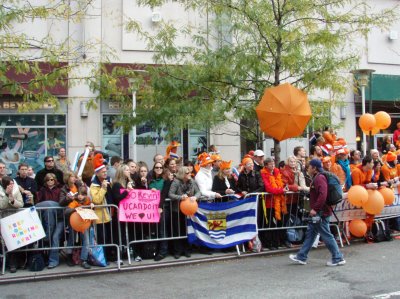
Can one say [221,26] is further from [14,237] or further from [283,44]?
[14,237]

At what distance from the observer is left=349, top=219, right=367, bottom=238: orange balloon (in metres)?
10.7

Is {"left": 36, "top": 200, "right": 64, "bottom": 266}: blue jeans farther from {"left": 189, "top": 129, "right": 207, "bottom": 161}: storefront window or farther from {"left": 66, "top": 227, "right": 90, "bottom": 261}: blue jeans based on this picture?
{"left": 189, "top": 129, "right": 207, "bottom": 161}: storefront window

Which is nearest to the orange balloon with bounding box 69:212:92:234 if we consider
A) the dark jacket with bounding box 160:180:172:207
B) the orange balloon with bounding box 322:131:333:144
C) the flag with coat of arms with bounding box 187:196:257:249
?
the dark jacket with bounding box 160:180:172:207

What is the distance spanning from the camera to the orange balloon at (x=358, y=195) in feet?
33.1

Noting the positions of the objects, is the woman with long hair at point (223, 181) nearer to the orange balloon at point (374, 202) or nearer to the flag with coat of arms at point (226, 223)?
the flag with coat of arms at point (226, 223)

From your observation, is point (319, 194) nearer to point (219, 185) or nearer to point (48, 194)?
point (219, 185)

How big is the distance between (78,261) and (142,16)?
10143 millimetres

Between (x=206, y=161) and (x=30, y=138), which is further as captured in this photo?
(x=30, y=138)

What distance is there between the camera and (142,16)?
677 inches

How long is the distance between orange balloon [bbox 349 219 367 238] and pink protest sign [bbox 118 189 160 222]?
4045 mm

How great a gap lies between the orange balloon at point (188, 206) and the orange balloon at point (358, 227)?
11.4ft

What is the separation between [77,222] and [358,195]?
203 inches

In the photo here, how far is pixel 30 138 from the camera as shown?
1645cm

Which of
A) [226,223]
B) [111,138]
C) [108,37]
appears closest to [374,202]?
[226,223]
